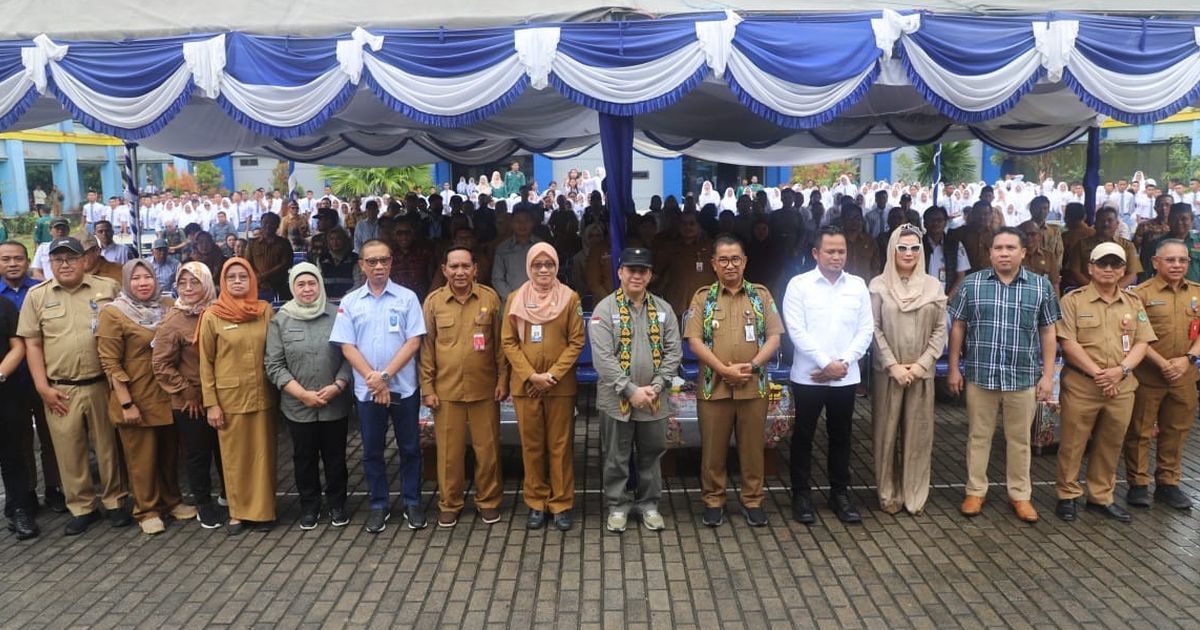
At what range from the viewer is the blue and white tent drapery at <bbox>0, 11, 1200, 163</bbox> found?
197 inches

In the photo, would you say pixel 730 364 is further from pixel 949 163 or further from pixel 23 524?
pixel 949 163

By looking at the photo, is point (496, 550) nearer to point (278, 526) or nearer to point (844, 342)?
point (278, 526)

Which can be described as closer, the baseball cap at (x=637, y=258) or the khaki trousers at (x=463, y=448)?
the baseball cap at (x=637, y=258)

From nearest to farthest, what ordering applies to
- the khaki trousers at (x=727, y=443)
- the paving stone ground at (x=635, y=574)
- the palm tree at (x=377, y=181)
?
the paving stone ground at (x=635, y=574) → the khaki trousers at (x=727, y=443) → the palm tree at (x=377, y=181)

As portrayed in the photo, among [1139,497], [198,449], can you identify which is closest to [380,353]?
[198,449]

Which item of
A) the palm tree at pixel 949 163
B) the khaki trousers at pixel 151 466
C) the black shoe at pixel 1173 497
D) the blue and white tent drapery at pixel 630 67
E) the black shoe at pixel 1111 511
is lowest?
the black shoe at pixel 1111 511

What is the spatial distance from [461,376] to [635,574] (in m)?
1.42

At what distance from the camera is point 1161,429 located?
4996mm

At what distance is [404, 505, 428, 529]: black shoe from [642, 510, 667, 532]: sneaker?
1.29m

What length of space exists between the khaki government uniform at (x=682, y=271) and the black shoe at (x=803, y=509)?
7.57 feet

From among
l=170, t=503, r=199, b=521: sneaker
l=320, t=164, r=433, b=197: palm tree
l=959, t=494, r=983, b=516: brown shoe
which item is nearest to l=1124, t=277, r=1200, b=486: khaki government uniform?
l=959, t=494, r=983, b=516: brown shoe

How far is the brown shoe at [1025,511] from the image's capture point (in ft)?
15.6

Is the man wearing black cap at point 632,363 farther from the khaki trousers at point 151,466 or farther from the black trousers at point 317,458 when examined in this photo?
the khaki trousers at point 151,466

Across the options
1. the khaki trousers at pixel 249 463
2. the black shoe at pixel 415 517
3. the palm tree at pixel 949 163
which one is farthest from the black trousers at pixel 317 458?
the palm tree at pixel 949 163
